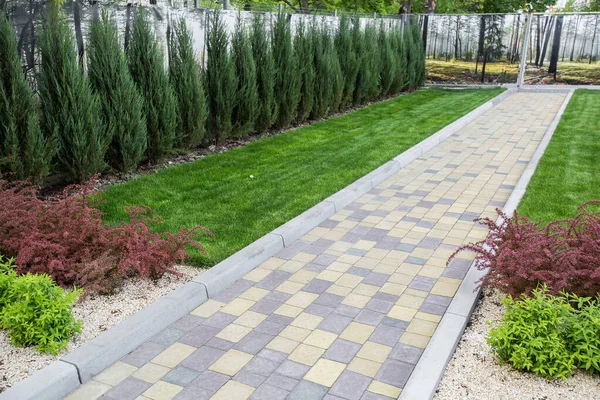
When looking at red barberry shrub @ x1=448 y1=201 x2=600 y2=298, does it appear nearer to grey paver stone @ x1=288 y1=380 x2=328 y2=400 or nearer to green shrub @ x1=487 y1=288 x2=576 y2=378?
green shrub @ x1=487 y1=288 x2=576 y2=378

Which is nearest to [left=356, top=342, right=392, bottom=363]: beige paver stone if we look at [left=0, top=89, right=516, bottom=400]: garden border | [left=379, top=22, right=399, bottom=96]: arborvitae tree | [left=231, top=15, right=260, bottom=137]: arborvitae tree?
[left=0, top=89, right=516, bottom=400]: garden border

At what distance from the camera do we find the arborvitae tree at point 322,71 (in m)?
12.9

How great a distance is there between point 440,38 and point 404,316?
19.3 meters

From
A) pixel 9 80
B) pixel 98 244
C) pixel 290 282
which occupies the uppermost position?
pixel 9 80

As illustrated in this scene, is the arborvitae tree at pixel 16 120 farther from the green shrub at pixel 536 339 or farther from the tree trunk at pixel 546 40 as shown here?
the tree trunk at pixel 546 40

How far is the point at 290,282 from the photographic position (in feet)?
16.0

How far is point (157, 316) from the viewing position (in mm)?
4086

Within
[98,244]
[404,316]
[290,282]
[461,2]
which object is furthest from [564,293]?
[461,2]

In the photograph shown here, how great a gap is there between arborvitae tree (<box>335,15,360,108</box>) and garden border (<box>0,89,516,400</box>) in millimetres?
7975

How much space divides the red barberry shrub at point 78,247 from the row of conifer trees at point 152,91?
206 cm

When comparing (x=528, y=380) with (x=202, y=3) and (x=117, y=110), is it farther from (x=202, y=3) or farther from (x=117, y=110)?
(x=202, y=3)

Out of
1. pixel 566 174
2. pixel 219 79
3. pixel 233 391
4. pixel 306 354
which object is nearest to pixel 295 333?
pixel 306 354

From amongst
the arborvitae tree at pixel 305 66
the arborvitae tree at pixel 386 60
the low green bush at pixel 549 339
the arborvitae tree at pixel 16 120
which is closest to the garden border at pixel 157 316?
the low green bush at pixel 549 339

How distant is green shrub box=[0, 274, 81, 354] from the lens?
359 cm
